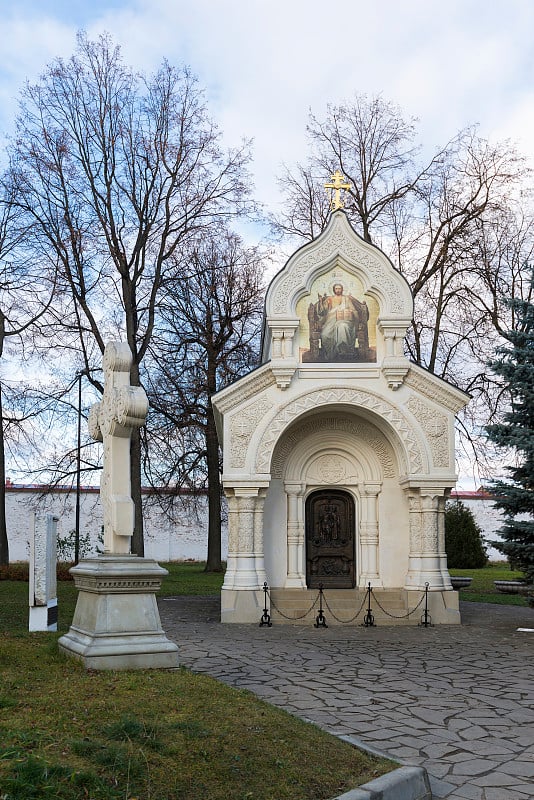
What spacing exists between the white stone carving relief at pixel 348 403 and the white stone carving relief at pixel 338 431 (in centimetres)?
114

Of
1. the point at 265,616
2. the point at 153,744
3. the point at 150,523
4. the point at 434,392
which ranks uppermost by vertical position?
the point at 434,392

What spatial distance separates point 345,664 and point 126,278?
16.8 metres

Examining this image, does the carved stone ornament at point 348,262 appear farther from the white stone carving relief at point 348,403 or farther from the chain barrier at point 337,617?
the chain barrier at point 337,617

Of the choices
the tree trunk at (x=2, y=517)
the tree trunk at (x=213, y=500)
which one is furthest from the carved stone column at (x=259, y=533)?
the tree trunk at (x=213, y=500)

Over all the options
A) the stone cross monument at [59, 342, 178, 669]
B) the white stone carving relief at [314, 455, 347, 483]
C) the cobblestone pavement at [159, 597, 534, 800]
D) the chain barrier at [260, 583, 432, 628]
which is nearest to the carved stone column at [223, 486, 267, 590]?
the chain barrier at [260, 583, 432, 628]

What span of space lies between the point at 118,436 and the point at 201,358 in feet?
69.9

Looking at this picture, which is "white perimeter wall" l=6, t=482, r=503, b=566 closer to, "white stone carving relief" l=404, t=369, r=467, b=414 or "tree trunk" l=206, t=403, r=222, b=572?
"tree trunk" l=206, t=403, r=222, b=572

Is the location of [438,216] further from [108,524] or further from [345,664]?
[108,524]

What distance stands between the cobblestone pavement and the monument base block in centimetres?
145

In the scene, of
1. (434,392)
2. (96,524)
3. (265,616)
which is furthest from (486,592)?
(96,524)

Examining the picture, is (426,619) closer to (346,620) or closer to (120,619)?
(346,620)

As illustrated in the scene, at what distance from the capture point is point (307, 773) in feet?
17.4

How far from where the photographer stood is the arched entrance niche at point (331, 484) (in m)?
18.4

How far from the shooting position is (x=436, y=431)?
17578 millimetres
